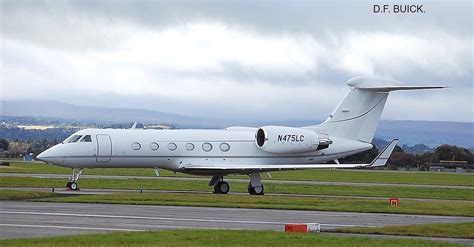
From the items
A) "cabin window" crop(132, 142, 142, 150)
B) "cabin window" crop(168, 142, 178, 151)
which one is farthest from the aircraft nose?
"cabin window" crop(168, 142, 178, 151)

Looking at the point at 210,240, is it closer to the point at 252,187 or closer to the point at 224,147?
the point at 252,187

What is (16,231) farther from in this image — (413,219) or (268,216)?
(413,219)

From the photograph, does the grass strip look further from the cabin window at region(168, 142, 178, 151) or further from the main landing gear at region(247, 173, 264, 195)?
the main landing gear at region(247, 173, 264, 195)

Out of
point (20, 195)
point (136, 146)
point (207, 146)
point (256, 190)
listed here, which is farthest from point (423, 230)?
point (207, 146)

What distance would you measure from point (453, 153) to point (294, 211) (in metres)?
131

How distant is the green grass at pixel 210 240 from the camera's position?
19.3m

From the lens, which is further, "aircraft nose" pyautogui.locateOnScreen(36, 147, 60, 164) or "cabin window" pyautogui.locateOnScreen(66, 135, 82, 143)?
"cabin window" pyautogui.locateOnScreen(66, 135, 82, 143)

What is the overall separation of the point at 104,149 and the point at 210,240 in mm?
23394

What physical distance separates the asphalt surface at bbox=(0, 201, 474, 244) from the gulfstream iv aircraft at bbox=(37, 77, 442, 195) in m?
10.7

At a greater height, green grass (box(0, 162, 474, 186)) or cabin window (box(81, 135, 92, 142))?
cabin window (box(81, 135, 92, 142))

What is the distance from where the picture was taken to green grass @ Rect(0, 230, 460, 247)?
19328 millimetres

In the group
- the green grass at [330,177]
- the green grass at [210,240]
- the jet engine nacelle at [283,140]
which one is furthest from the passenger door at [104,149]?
the green grass at [330,177]

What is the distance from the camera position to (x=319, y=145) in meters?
46.7

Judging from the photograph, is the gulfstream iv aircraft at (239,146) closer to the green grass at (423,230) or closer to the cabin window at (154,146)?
the cabin window at (154,146)
